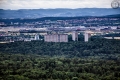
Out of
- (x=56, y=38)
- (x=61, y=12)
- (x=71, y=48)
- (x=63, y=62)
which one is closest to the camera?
(x=63, y=62)

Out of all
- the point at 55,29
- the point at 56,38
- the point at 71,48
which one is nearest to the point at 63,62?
the point at 71,48

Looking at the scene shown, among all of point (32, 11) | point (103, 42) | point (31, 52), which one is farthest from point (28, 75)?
point (32, 11)

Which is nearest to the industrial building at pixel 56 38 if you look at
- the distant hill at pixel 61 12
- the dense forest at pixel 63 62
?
the dense forest at pixel 63 62

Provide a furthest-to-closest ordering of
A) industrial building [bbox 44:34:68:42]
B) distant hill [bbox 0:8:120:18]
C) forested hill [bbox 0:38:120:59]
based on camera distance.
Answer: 1. distant hill [bbox 0:8:120:18]
2. industrial building [bbox 44:34:68:42]
3. forested hill [bbox 0:38:120:59]

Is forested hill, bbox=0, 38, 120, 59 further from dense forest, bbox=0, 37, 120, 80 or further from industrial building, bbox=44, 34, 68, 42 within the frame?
industrial building, bbox=44, 34, 68, 42

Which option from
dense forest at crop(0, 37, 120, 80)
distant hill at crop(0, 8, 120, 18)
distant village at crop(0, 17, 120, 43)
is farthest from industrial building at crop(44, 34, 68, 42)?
distant hill at crop(0, 8, 120, 18)

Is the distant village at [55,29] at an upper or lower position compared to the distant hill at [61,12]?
lower

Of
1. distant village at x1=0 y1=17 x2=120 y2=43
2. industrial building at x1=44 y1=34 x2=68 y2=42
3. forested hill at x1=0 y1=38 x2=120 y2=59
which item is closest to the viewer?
forested hill at x1=0 y1=38 x2=120 y2=59

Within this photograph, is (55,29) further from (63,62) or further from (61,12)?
(61,12)

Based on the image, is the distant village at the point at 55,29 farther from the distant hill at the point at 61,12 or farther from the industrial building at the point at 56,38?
the distant hill at the point at 61,12
